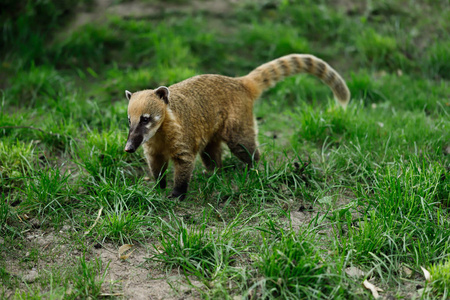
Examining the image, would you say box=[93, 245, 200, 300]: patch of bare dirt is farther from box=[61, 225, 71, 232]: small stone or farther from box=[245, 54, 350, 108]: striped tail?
box=[245, 54, 350, 108]: striped tail

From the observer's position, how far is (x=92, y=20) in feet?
22.8

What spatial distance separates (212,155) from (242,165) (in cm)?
34

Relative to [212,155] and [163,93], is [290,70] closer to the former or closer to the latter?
[212,155]

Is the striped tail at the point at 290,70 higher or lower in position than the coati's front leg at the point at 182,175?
higher

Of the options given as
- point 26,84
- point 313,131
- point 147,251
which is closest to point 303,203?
point 313,131

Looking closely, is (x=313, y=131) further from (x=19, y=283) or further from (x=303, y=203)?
(x=19, y=283)

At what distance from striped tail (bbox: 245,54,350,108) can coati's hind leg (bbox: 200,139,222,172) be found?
0.73 meters

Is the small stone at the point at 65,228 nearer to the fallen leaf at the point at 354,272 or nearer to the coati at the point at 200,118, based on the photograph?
the coati at the point at 200,118

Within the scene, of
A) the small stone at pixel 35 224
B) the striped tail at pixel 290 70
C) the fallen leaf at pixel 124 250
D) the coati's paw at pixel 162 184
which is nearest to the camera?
the fallen leaf at pixel 124 250

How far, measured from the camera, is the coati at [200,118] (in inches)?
150

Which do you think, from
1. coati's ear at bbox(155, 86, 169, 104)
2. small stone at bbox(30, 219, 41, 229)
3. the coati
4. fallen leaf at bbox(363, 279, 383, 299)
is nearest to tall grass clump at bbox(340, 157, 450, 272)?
fallen leaf at bbox(363, 279, 383, 299)

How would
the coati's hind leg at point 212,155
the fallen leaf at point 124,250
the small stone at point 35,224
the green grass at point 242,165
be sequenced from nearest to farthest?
the green grass at point 242,165, the fallen leaf at point 124,250, the small stone at point 35,224, the coati's hind leg at point 212,155

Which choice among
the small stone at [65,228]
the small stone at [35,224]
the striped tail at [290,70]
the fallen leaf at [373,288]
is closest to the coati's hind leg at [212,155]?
the striped tail at [290,70]

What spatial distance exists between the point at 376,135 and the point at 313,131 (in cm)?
65
